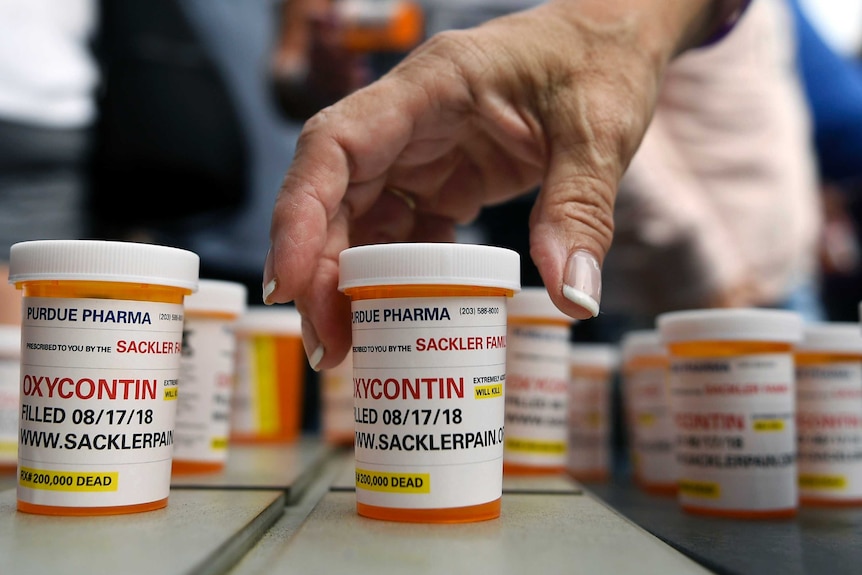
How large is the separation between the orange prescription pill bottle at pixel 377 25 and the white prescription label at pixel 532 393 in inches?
50.2

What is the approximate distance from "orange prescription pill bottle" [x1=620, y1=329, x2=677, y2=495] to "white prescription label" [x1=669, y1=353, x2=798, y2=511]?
0.82ft

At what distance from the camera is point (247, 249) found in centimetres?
223

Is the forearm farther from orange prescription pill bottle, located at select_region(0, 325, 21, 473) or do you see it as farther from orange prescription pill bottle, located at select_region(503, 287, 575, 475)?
orange prescription pill bottle, located at select_region(0, 325, 21, 473)

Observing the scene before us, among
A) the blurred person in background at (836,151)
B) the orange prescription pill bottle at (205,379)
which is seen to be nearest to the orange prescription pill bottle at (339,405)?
the orange prescription pill bottle at (205,379)

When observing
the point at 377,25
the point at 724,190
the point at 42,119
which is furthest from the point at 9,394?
the point at 724,190

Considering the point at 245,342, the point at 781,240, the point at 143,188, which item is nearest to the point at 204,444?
the point at 245,342

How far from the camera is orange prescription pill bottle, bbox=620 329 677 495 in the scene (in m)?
1.19

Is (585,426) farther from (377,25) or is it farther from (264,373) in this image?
(377,25)

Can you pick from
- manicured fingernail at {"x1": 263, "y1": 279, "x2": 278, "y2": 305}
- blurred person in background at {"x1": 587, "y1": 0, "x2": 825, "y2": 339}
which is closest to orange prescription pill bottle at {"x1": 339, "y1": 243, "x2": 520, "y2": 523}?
manicured fingernail at {"x1": 263, "y1": 279, "x2": 278, "y2": 305}

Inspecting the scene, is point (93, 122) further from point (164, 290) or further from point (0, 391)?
point (164, 290)

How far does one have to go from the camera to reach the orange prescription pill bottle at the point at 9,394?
1084 mm

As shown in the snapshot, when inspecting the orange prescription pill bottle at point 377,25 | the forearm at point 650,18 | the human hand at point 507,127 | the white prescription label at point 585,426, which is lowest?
the white prescription label at point 585,426

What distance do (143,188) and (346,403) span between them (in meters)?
0.94

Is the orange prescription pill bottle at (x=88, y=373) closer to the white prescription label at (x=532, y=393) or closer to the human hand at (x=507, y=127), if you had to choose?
the human hand at (x=507, y=127)
